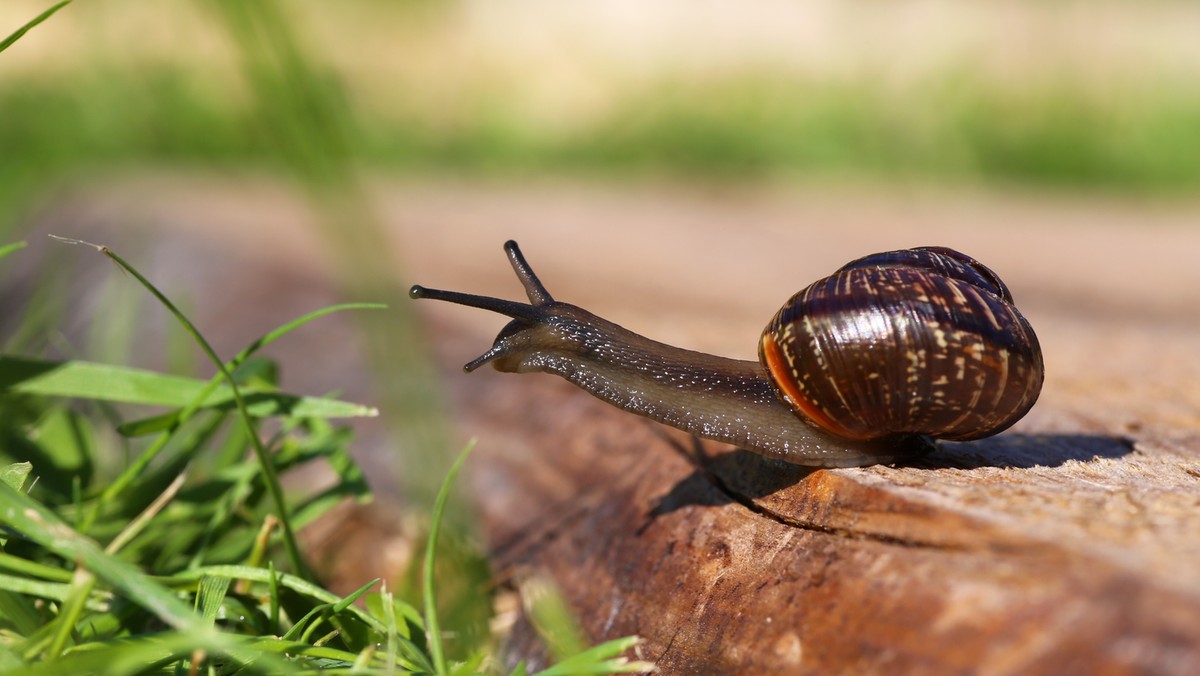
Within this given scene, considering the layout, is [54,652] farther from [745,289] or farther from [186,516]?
[745,289]

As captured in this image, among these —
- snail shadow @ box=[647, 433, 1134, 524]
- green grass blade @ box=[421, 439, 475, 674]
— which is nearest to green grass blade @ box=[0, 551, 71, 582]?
green grass blade @ box=[421, 439, 475, 674]

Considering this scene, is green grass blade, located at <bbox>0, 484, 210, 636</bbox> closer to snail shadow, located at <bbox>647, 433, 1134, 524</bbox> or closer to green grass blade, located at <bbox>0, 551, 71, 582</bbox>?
green grass blade, located at <bbox>0, 551, 71, 582</bbox>

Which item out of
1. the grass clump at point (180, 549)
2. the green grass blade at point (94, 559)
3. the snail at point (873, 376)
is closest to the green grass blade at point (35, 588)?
the grass clump at point (180, 549)

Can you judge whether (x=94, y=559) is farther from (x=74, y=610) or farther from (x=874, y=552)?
(x=874, y=552)

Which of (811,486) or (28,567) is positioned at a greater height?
(28,567)

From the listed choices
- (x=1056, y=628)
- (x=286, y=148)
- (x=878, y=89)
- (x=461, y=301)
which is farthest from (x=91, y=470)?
(x=878, y=89)

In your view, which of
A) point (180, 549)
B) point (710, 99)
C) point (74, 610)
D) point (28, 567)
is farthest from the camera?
point (710, 99)

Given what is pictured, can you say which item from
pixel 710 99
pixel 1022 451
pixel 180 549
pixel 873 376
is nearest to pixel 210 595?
pixel 180 549
